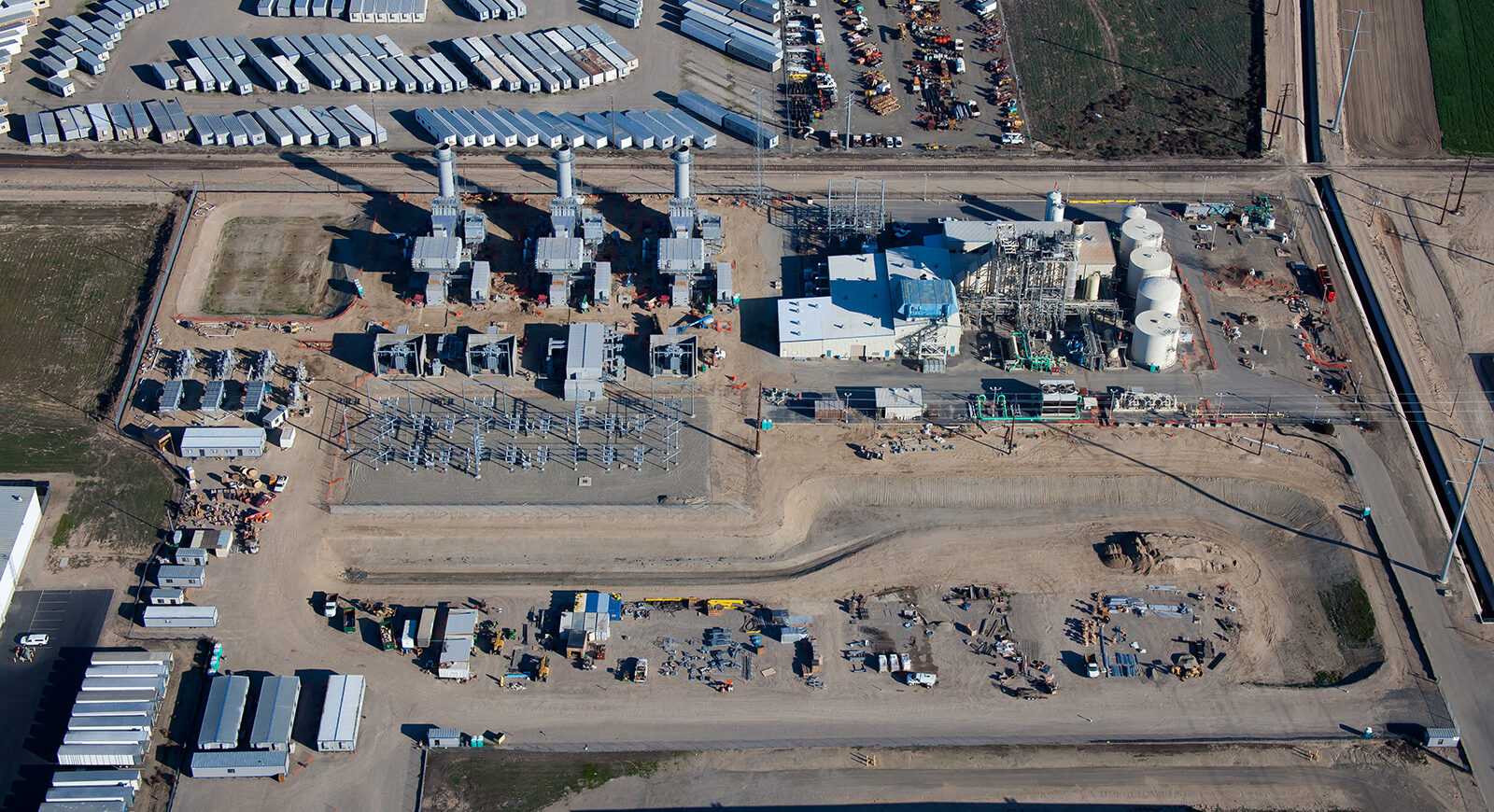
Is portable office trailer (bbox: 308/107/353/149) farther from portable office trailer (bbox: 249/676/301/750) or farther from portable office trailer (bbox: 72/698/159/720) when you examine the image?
portable office trailer (bbox: 72/698/159/720)

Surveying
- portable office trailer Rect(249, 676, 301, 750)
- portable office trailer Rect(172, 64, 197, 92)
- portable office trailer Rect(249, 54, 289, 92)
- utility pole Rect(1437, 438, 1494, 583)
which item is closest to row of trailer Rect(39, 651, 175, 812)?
portable office trailer Rect(249, 676, 301, 750)

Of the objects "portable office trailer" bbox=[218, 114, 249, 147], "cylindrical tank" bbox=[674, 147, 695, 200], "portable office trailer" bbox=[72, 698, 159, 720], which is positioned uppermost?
"portable office trailer" bbox=[218, 114, 249, 147]

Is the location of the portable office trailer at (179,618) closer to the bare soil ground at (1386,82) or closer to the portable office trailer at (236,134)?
the portable office trailer at (236,134)

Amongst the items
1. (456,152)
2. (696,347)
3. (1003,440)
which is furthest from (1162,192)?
(456,152)

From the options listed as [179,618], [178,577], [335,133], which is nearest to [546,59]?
[335,133]

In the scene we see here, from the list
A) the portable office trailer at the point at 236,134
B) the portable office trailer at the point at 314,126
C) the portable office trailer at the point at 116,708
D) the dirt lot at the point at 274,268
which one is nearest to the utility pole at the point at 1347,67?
the dirt lot at the point at 274,268

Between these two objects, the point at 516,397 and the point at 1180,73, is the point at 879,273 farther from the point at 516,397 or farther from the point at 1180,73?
the point at 1180,73
